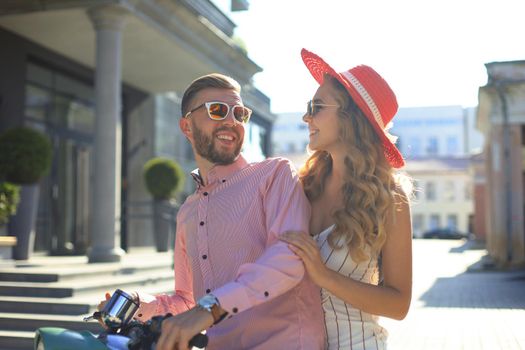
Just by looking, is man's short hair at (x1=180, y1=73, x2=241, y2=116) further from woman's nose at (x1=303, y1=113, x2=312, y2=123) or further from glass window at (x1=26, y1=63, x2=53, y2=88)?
glass window at (x1=26, y1=63, x2=53, y2=88)

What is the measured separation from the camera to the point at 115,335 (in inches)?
76.7

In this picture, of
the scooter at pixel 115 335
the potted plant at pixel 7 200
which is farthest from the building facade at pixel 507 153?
the scooter at pixel 115 335

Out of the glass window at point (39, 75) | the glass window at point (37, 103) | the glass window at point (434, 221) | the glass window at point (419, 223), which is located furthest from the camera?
the glass window at point (434, 221)

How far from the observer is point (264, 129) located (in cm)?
2372

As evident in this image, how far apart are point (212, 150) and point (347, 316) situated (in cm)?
74

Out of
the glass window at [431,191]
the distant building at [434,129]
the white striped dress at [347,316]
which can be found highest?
the distant building at [434,129]

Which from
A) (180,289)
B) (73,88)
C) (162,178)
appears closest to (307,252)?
(180,289)

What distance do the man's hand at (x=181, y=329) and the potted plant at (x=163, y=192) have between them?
49.2 ft

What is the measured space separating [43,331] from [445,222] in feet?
236

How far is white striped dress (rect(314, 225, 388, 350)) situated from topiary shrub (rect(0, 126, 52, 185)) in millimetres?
8847

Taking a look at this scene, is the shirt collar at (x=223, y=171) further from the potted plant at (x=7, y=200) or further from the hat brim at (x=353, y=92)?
the potted plant at (x=7, y=200)

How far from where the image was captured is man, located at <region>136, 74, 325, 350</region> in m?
2.01

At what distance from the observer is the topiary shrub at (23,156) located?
34.1ft

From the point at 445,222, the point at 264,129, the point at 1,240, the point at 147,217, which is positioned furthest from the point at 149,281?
the point at 445,222
